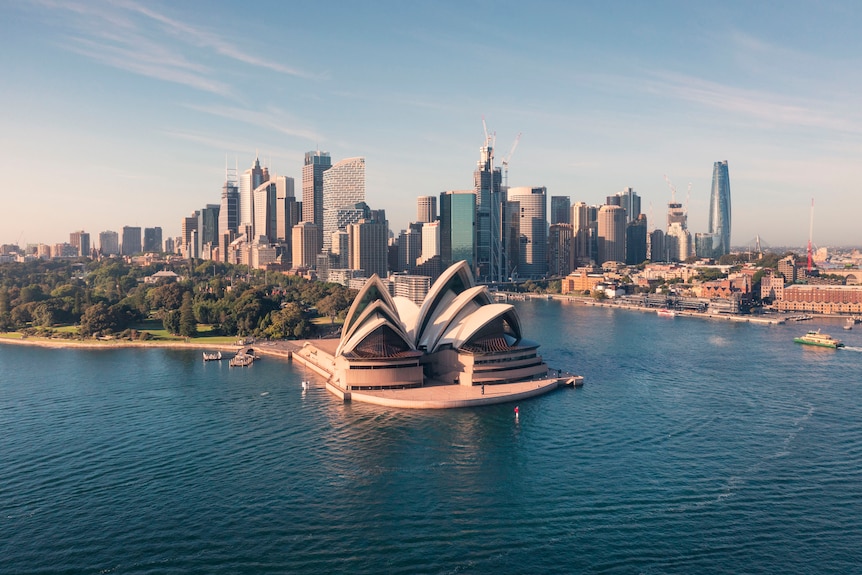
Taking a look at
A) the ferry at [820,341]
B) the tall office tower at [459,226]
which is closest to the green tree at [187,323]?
the ferry at [820,341]

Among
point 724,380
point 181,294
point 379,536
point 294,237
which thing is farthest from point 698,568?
point 294,237

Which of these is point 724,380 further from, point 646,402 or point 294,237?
point 294,237

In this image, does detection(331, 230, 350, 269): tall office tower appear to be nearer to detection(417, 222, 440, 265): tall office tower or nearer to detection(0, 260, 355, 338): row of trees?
detection(417, 222, 440, 265): tall office tower

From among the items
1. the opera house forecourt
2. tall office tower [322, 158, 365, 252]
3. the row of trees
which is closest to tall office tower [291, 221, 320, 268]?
tall office tower [322, 158, 365, 252]

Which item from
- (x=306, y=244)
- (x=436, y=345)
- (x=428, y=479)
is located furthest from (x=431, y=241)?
(x=428, y=479)

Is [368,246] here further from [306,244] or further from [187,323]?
[187,323]
